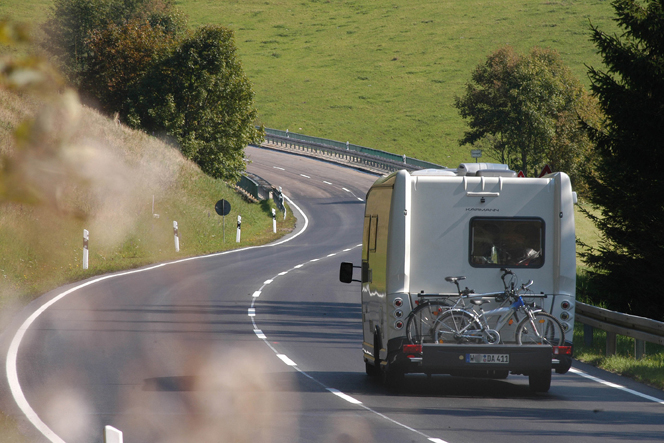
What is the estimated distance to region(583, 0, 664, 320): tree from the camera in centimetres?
1989

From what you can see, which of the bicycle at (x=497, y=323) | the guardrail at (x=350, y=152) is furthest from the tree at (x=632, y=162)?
the guardrail at (x=350, y=152)

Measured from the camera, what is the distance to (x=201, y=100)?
47.9 meters

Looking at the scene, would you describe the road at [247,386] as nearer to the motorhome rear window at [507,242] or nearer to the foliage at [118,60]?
the motorhome rear window at [507,242]

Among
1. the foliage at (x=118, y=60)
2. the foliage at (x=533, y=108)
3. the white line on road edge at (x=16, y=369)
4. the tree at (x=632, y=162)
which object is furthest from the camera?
the foliage at (x=533, y=108)

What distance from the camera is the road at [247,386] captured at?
8234 mm

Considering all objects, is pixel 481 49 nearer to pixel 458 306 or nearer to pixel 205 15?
pixel 205 15

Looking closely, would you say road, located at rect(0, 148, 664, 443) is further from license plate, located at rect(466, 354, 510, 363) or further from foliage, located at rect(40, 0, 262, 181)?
foliage, located at rect(40, 0, 262, 181)

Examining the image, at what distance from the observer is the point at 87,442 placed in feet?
24.5

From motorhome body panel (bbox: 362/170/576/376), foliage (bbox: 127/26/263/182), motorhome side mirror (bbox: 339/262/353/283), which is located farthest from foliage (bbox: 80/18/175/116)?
motorhome body panel (bbox: 362/170/576/376)

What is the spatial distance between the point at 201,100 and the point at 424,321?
3947 centimetres

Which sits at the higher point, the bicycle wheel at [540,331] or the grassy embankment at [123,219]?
the grassy embankment at [123,219]

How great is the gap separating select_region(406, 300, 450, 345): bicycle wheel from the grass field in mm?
78080

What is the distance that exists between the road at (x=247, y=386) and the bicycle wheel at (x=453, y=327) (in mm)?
748

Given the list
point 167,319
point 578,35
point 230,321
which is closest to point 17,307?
point 167,319
